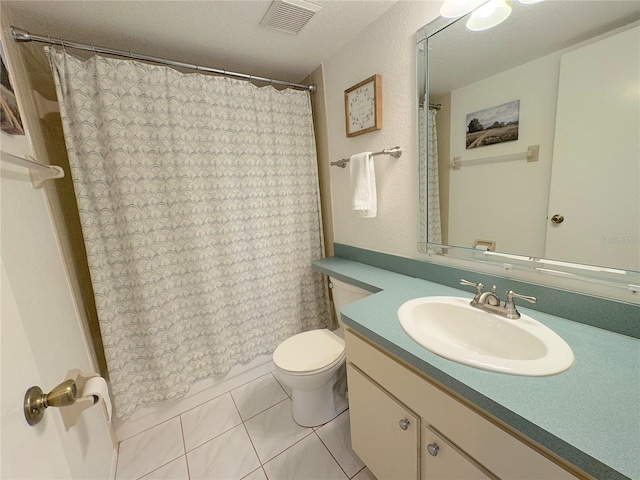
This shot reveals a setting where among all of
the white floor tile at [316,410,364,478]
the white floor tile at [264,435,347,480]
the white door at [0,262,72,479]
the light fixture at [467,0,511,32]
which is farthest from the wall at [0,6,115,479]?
the light fixture at [467,0,511,32]

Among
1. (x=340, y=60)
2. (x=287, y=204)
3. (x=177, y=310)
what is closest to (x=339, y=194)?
(x=287, y=204)

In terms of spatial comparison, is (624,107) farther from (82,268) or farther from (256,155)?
(82,268)

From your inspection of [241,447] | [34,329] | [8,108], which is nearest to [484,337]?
[241,447]

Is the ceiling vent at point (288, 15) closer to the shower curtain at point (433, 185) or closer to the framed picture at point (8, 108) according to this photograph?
the shower curtain at point (433, 185)

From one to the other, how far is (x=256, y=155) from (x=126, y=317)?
3.82ft

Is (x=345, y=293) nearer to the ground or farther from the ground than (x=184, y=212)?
nearer to the ground

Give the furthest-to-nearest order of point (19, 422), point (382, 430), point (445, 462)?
point (382, 430) → point (445, 462) → point (19, 422)

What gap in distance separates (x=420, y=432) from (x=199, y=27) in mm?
1928

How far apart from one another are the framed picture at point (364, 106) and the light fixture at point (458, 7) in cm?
41

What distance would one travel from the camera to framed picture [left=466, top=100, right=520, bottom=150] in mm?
932

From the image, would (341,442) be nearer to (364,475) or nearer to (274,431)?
(364,475)

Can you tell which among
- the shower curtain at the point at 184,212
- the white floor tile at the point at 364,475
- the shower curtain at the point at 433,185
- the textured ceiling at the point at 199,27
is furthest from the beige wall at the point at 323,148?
the white floor tile at the point at 364,475

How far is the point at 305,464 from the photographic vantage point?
1272 mm

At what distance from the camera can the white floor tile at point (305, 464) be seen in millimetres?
1218
